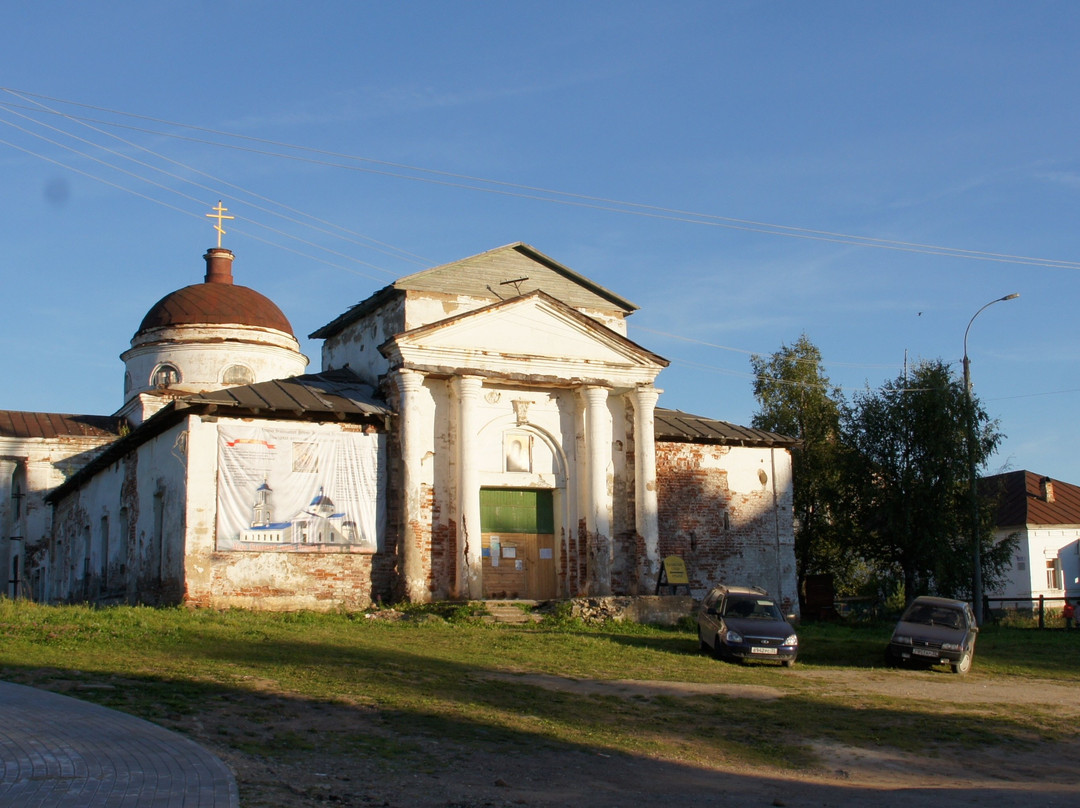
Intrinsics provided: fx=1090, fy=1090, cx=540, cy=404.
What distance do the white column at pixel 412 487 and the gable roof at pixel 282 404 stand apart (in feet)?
2.18

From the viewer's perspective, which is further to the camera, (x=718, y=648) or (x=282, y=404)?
(x=282, y=404)

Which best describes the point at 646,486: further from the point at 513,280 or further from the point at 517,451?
the point at 513,280

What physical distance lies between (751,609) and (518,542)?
812 cm

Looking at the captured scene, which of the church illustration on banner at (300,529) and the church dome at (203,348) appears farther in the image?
the church dome at (203,348)

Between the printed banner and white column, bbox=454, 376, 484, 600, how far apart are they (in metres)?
1.90

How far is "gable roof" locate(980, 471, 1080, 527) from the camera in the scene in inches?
1818

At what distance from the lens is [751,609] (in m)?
21.2

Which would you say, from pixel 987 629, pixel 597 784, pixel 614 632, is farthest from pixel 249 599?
pixel 987 629

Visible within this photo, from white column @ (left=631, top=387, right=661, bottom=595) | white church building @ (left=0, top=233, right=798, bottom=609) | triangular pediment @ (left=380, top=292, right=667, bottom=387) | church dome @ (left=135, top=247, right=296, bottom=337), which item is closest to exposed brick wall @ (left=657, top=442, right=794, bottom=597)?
white church building @ (left=0, top=233, right=798, bottom=609)

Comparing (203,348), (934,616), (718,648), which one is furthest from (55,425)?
(934,616)

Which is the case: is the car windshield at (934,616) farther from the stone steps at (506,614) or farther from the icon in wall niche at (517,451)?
the icon in wall niche at (517,451)

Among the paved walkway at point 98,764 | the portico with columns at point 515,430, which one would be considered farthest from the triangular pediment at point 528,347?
the paved walkway at point 98,764

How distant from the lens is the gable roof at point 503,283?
27781 millimetres

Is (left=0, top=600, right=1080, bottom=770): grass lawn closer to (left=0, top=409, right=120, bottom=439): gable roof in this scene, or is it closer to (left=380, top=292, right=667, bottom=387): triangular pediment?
(left=380, top=292, right=667, bottom=387): triangular pediment
